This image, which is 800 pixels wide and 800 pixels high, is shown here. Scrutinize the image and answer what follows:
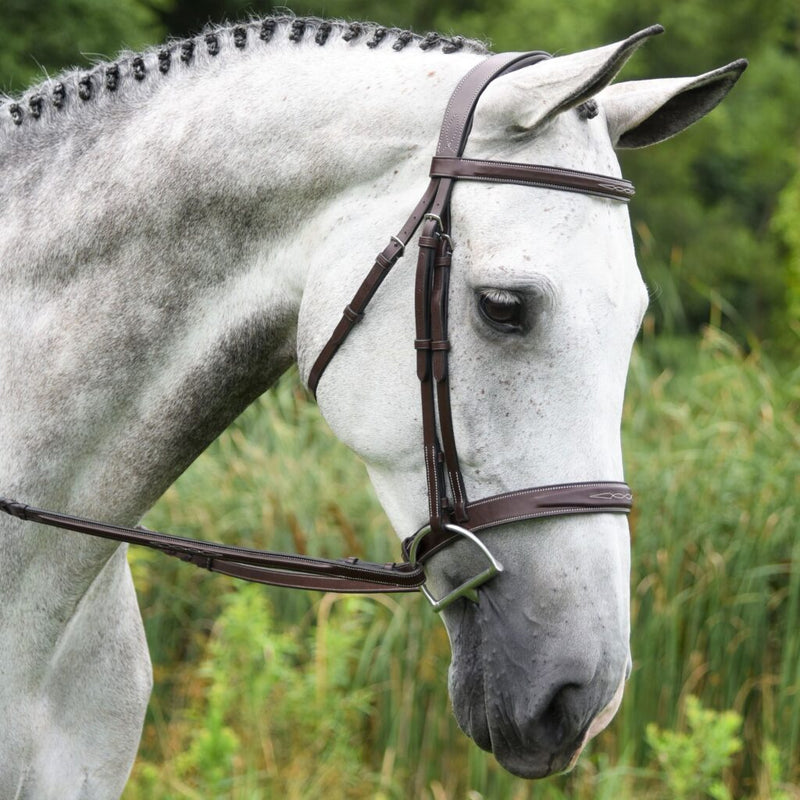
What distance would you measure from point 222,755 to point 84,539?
69.1 inches

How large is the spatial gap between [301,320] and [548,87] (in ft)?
2.06

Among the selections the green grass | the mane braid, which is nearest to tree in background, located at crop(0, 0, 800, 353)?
the green grass

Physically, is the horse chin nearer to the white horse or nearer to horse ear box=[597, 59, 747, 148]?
the white horse

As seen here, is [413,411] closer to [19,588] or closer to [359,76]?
[359,76]

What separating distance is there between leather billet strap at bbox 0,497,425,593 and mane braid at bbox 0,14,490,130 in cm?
88

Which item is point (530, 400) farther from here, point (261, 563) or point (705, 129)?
point (705, 129)

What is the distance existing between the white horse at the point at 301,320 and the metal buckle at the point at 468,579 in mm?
27

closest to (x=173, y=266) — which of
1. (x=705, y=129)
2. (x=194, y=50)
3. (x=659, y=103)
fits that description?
(x=194, y=50)

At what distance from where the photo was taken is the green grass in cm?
417

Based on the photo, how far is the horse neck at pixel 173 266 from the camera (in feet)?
6.66

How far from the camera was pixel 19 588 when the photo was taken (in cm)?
213

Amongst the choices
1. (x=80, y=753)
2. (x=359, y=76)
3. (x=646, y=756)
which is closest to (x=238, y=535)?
(x=646, y=756)

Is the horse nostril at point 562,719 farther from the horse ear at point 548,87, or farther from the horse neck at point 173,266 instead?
the horse ear at point 548,87

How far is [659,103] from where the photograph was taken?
1972 millimetres
